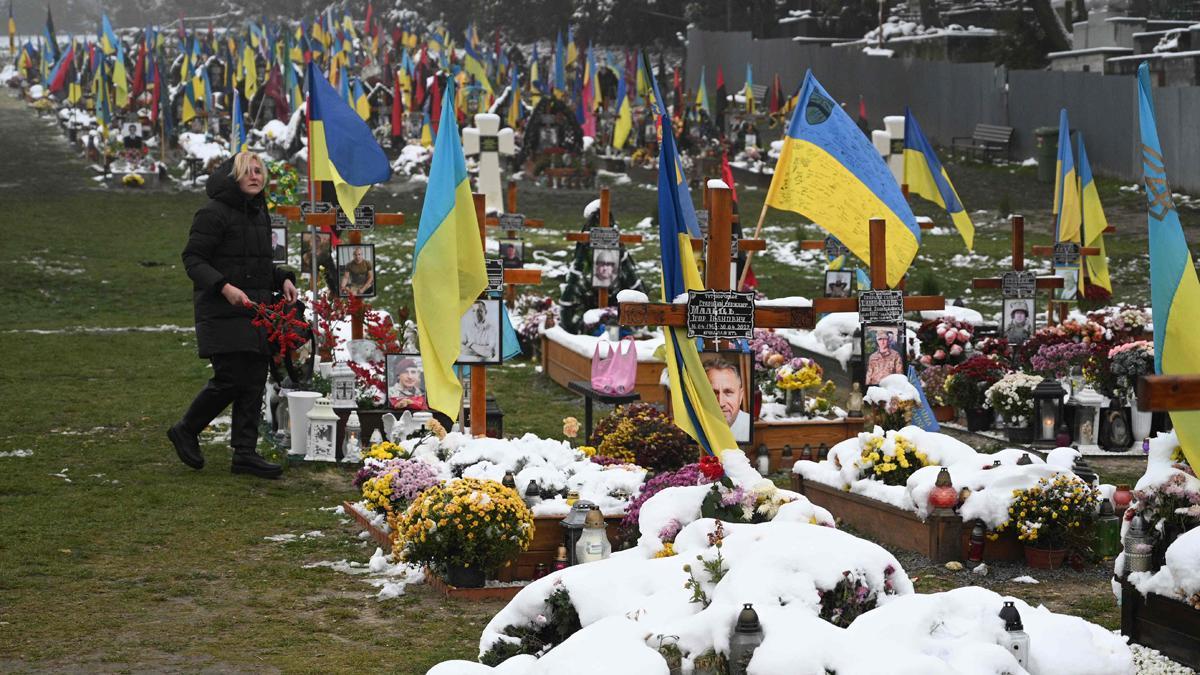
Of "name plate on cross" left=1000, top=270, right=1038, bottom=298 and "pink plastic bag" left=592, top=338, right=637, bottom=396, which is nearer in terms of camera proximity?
"pink plastic bag" left=592, top=338, right=637, bottom=396

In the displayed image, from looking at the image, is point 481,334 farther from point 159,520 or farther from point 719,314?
point 719,314

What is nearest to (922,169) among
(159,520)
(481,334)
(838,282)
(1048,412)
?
(838,282)

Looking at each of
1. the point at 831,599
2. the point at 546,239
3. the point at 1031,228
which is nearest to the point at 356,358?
the point at 831,599

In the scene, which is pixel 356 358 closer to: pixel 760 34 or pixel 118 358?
pixel 118 358

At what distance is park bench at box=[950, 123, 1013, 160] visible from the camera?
41.6 metres

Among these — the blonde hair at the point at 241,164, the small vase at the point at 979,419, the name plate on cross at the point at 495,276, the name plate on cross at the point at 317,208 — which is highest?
the blonde hair at the point at 241,164

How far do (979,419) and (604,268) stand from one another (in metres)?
5.32

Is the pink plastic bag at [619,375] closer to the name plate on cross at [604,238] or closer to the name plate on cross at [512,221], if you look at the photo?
the name plate on cross at [604,238]

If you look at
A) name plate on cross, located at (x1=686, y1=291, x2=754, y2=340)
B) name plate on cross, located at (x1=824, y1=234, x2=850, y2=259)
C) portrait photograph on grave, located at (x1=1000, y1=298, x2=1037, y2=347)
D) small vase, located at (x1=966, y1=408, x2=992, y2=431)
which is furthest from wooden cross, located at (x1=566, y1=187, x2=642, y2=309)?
name plate on cross, located at (x1=686, y1=291, x2=754, y2=340)

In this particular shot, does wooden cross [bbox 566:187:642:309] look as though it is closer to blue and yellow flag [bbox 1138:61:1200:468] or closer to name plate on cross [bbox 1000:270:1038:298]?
name plate on cross [bbox 1000:270:1038:298]

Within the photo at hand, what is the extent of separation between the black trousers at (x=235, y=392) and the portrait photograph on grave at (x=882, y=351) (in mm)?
4199

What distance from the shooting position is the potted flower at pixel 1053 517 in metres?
11.0

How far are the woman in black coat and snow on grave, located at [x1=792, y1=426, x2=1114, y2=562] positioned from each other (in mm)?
3843

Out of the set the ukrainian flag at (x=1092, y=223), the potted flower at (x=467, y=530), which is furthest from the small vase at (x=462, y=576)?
the ukrainian flag at (x=1092, y=223)
